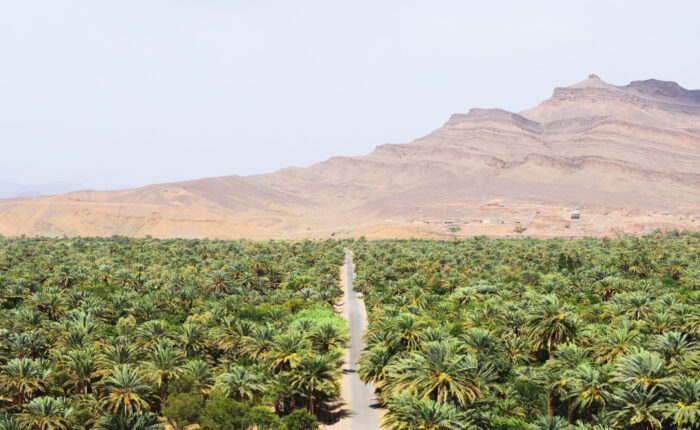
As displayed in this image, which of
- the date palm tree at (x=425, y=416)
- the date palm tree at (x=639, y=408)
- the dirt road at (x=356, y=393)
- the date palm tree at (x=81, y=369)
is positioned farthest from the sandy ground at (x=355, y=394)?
the date palm tree at (x=81, y=369)

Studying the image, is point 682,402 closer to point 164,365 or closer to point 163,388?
point 163,388

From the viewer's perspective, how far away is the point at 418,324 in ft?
128

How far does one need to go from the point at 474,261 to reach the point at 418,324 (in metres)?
56.6

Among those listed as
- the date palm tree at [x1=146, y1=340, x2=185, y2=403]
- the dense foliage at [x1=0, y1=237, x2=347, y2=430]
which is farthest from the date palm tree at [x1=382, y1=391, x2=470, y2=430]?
the date palm tree at [x1=146, y1=340, x2=185, y2=403]

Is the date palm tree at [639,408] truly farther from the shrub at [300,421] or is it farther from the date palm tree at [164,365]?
the date palm tree at [164,365]

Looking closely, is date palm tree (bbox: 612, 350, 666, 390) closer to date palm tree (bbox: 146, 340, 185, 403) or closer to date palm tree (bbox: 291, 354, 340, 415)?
date palm tree (bbox: 291, 354, 340, 415)

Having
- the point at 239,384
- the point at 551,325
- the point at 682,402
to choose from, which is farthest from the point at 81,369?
the point at 682,402

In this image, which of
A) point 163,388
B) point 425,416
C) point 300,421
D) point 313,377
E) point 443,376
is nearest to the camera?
point 425,416

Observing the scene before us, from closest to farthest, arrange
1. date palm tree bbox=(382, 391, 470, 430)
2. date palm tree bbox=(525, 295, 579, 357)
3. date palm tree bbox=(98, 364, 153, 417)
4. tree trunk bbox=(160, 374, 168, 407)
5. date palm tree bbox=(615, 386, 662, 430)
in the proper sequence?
date palm tree bbox=(615, 386, 662, 430) → date palm tree bbox=(382, 391, 470, 430) → date palm tree bbox=(98, 364, 153, 417) → tree trunk bbox=(160, 374, 168, 407) → date palm tree bbox=(525, 295, 579, 357)

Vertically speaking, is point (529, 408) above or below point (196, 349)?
below

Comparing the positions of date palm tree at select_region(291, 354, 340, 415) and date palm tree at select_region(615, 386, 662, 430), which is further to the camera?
date palm tree at select_region(291, 354, 340, 415)

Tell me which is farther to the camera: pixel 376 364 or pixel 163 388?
pixel 376 364

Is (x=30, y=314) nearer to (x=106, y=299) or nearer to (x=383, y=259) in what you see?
(x=106, y=299)

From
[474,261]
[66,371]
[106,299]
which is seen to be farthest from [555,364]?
[474,261]
